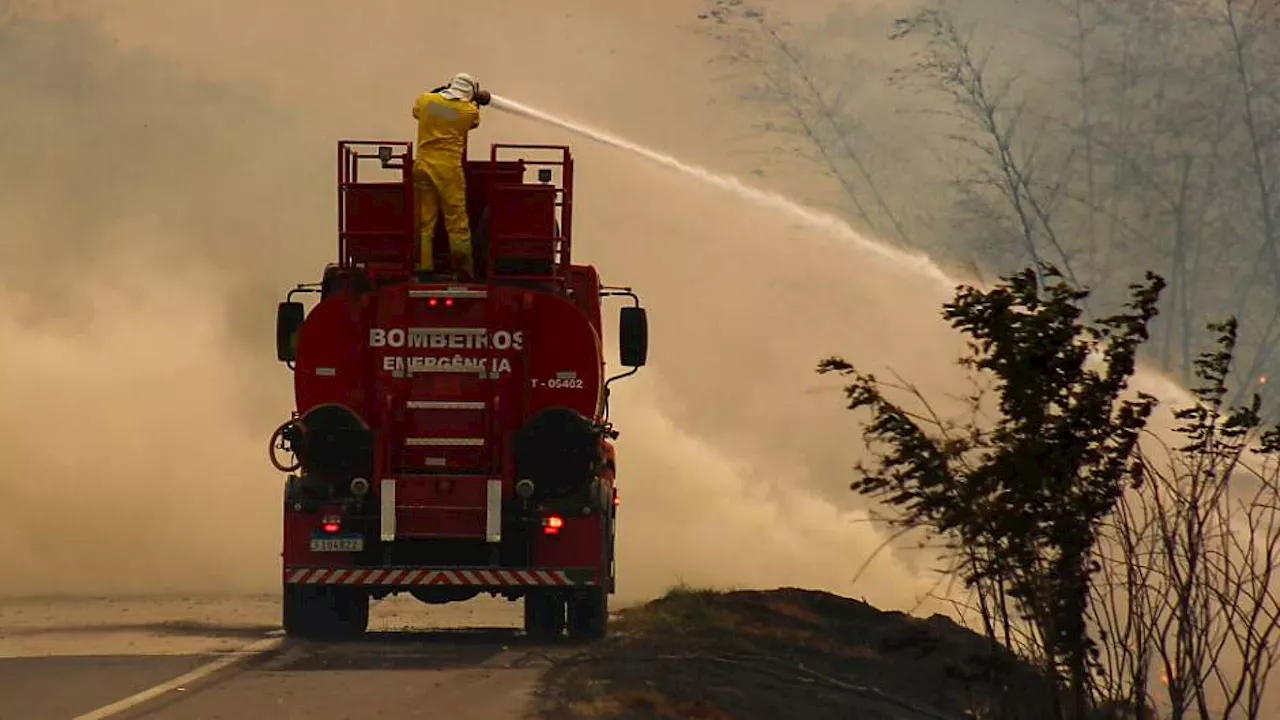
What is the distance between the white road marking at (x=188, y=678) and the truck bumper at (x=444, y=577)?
0.64 meters

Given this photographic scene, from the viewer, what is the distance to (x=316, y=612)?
21.1 metres

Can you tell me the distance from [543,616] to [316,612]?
1.96 m

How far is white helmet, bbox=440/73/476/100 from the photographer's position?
21.3 m

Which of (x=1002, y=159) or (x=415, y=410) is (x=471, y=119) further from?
(x=1002, y=159)

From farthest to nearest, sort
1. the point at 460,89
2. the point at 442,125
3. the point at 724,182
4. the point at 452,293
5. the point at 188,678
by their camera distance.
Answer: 1. the point at 724,182
2. the point at 460,89
3. the point at 442,125
4. the point at 452,293
5. the point at 188,678

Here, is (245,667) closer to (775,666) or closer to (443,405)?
(443,405)

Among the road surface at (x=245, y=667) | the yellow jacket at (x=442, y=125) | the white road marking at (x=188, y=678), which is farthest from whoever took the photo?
the yellow jacket at (x=442, y=125)

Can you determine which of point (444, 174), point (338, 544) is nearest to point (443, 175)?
point (444, 174)

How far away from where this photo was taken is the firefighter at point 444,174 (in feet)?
68.9

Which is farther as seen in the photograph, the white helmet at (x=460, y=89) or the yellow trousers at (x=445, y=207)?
the white helmet at (x=460, y=89)

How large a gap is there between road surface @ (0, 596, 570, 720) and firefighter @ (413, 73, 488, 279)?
3233 millimetres

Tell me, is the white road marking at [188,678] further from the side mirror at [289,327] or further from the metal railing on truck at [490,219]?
the metal railing on truck at [490,219]

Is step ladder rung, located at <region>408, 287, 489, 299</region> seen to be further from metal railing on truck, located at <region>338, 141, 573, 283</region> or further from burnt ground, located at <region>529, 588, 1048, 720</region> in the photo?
burnt ground, located at <region>529, 588, 1048, 720</region>

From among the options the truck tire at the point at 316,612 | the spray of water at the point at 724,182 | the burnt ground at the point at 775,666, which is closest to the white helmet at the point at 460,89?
the spray of water at the point at 724,182
